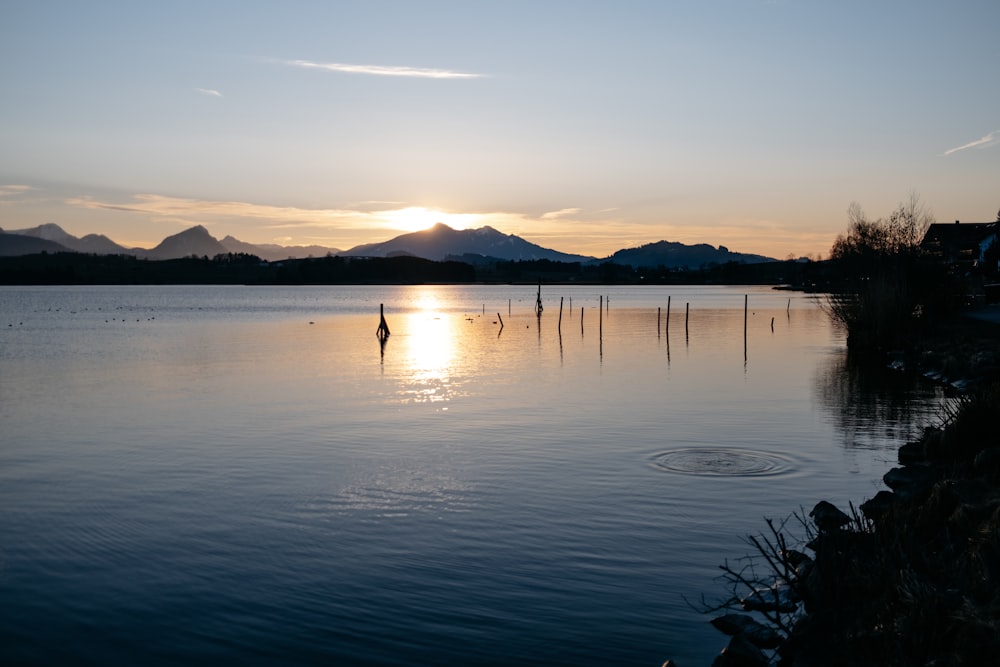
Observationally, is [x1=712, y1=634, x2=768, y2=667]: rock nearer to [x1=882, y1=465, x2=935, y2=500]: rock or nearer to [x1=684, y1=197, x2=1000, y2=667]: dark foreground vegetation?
[x1=684, y1=197, x2=1000, y2=667]: dark foreground vegetation

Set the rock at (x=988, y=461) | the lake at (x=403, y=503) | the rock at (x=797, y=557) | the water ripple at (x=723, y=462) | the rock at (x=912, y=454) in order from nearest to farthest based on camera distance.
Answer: the lake at (x=403, y=503) → the rock at (x=797, y=557) → the rock at (x=988, y=461) → the rock at (x=912, y=454) → the water ripple at (x=723, y=462)

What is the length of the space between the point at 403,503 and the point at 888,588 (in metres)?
9.71

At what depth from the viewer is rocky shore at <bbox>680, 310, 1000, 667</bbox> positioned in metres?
7.32

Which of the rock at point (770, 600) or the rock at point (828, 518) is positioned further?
the rock at point (828, 518)

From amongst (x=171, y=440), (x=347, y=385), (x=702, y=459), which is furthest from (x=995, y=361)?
(x=171, y=440)

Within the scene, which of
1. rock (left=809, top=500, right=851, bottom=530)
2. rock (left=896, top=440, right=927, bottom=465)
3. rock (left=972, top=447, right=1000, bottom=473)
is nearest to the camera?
rock (left=972, top=447, right=1000, bottom=473)

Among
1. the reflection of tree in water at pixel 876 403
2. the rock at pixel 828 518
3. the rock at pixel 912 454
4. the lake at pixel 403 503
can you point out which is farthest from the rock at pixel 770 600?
the reflection of tree in water at pixel 876 403

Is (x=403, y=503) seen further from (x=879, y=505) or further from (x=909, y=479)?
(x=909, y=479)

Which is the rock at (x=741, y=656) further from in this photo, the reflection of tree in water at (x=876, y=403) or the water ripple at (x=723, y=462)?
the reflection of tree in water at (x=876, y=403)

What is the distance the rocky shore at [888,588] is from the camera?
7.32 meters

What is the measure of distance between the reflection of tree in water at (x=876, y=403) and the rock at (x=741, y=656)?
49.8 feet

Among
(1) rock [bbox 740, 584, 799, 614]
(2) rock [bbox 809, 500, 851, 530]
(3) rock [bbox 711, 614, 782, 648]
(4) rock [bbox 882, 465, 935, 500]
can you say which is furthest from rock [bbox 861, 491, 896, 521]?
(3) rock [bbox 711, 614, 782, 648]

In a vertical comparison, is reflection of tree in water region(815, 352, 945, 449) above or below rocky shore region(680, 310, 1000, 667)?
below

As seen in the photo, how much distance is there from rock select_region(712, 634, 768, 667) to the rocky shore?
0.01m
